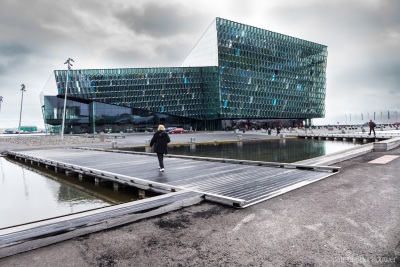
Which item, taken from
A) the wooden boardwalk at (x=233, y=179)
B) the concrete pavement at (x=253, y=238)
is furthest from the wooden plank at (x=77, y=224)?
the wooden boardwalk at (x=233, y=179)

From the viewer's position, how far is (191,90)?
261 feet

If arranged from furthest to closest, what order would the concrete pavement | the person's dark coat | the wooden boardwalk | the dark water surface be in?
the dark water surface
the person's dark coat
the wooden boardwalk
the concrete pavement

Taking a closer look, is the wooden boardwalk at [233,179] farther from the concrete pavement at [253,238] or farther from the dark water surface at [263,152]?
the dark water surface at [263,152]

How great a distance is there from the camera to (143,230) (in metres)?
5.21

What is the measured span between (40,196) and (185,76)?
70384 mm

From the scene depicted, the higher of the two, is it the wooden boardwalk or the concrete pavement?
the wooden boardwalk

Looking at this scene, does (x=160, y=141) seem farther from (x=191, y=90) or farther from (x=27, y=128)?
(x=27, y=128)

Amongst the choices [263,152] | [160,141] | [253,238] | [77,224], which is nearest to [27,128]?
[263,152]

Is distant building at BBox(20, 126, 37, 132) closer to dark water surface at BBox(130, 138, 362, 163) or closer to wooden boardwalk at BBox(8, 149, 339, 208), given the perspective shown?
dark water surface at BBox(130, 138, 362, 163)

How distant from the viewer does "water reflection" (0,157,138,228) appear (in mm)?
8836

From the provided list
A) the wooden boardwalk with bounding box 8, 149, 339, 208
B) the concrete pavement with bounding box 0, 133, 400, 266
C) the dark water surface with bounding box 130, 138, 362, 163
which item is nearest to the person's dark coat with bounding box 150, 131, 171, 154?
the wooden boardwalk with bounding box 8, 149, 339, 208

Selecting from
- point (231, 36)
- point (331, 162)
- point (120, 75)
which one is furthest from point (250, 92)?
point (331, 162)

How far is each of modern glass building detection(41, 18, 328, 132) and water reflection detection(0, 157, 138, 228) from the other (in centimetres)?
6242

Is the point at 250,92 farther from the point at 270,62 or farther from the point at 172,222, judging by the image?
the point at 172,222
